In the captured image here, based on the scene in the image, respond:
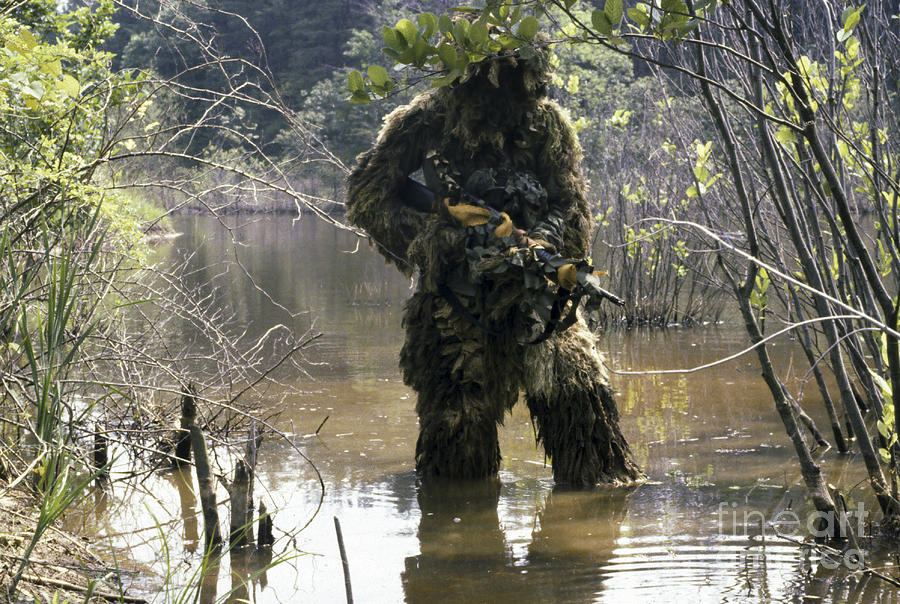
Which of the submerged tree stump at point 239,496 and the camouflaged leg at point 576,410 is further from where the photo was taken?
the camouflaged leg at point 576,410

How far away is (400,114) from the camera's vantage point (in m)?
4.91

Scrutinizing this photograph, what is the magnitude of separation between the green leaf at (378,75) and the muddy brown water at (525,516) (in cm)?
92

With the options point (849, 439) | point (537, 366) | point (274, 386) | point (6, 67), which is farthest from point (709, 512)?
point (274, 386)

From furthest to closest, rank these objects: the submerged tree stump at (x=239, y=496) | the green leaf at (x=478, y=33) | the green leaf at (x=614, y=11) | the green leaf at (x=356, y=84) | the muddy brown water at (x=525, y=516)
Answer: the submerged tree stump at (x=239, y=496) → the muddy brown water at (x=525, y=516) → the green leaf at (x=356, y=84) → the green leaf at (x=478, y=33) → the green leaf at (x=614, y=11)

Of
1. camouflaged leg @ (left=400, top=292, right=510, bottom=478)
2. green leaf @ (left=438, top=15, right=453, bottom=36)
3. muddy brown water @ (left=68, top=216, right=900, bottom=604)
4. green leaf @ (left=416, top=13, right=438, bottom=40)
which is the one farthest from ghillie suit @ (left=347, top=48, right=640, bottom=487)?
green leaf @ (left=416, top=13, right=438, bottom=40)

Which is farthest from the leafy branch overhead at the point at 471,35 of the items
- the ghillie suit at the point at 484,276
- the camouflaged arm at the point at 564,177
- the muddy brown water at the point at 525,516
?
the camouflaged arm at the point at 564,177

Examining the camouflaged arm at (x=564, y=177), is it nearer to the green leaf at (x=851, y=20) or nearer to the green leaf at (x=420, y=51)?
the green leaf at (x=851, y=20)

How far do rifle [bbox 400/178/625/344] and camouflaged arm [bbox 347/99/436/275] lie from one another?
0.20 m

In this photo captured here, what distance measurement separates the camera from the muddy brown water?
353 cm

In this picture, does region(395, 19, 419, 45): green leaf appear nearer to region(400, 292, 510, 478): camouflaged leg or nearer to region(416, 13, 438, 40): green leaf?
region(416, 13, 438, 40): green leaf

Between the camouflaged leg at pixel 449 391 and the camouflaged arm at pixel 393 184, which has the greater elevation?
the camouflaged arm at pixel 393 184

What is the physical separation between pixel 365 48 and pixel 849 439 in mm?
39229

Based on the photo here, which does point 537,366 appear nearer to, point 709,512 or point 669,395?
point 709,512

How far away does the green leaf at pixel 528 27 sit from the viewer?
7.50ft
